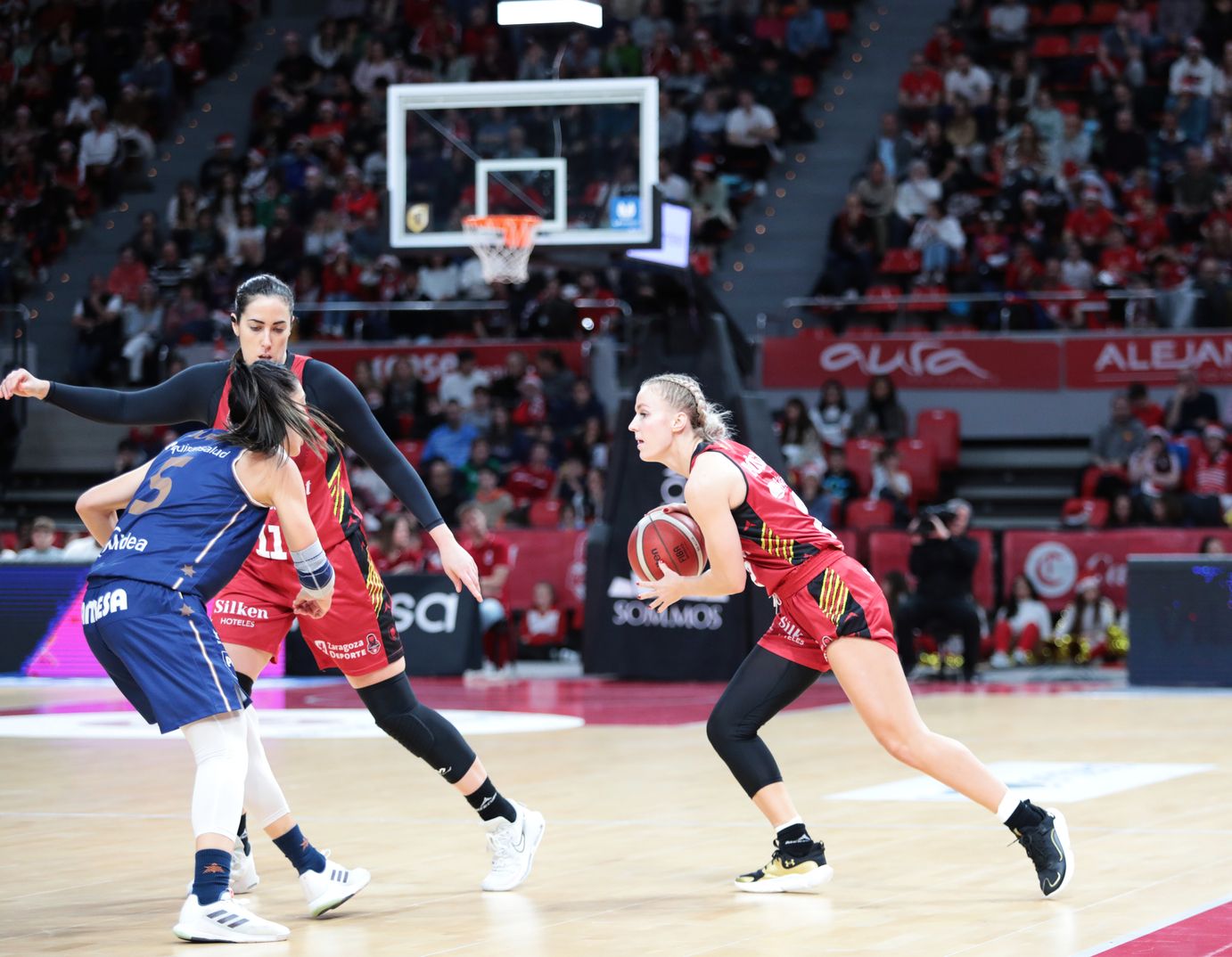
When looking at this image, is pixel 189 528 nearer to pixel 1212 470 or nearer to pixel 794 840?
pixel 794 840

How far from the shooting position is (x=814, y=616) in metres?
6.31

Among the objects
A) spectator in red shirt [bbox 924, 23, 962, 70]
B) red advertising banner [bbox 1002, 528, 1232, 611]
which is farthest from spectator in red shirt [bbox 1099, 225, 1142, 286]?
red advertising banner [bbox 1002, 528, 1232, 611]

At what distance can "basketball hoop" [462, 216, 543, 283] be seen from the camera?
15.5 m

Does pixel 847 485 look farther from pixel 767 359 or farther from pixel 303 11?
pixel 303 11

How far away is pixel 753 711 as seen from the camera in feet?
21.3

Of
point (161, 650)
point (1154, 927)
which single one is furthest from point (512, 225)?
point (1154, 927)

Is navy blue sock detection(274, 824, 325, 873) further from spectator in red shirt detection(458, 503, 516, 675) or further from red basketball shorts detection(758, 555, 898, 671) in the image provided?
spectator in red shirt detection(458, 503, 516, 675)

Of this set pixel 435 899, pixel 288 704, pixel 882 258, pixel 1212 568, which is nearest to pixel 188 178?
pixel 882 258

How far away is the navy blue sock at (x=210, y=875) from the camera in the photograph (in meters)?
5.46

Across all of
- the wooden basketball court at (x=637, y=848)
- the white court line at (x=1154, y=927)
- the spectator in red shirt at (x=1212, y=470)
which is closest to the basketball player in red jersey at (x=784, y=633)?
the wooden basketball court at (x=637, y=848)

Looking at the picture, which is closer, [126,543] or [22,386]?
[126,543]

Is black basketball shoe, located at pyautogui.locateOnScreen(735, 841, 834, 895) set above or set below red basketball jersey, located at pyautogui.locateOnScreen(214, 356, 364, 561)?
below

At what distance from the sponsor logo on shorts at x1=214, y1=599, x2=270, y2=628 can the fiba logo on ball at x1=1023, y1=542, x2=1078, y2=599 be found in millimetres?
12080

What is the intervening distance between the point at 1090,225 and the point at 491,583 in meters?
8.47
